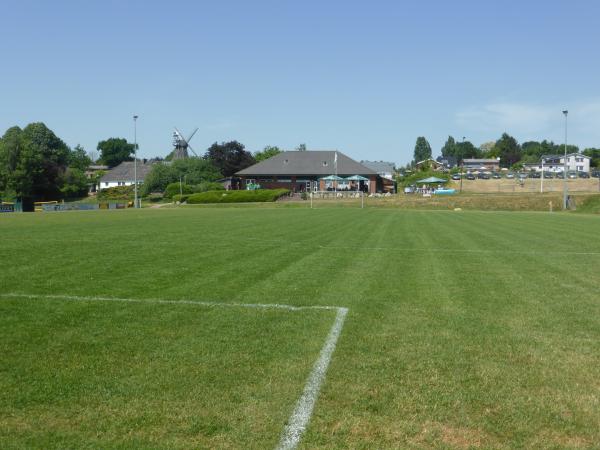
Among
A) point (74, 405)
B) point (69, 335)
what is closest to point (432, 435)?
point (74, 405)

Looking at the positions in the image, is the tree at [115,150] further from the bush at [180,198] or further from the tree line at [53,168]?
the bush at [180,198]

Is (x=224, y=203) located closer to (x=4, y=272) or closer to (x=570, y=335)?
(x=4, y=272)

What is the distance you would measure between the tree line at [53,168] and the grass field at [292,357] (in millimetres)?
83208

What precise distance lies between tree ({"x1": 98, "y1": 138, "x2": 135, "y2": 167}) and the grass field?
188372mm

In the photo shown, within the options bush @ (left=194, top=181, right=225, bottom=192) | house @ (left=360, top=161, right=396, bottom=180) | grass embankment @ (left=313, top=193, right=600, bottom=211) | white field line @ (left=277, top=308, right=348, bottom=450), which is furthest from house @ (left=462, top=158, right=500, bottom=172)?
white field line @ (left=277, top=308, right=348, bottom=450)

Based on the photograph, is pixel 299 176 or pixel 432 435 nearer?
pixel 432 435

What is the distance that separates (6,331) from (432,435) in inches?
211

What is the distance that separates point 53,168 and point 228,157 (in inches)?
1401

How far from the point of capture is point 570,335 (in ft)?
23.7

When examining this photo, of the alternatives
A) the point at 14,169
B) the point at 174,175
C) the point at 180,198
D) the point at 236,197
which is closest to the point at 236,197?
the point at 236,197

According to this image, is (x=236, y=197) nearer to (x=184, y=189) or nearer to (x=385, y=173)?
(x=184, y=189)

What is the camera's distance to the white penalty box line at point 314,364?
14.4 ft

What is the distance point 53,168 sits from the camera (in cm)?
9688

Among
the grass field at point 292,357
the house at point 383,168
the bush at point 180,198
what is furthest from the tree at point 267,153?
the grass field at point 292,357
